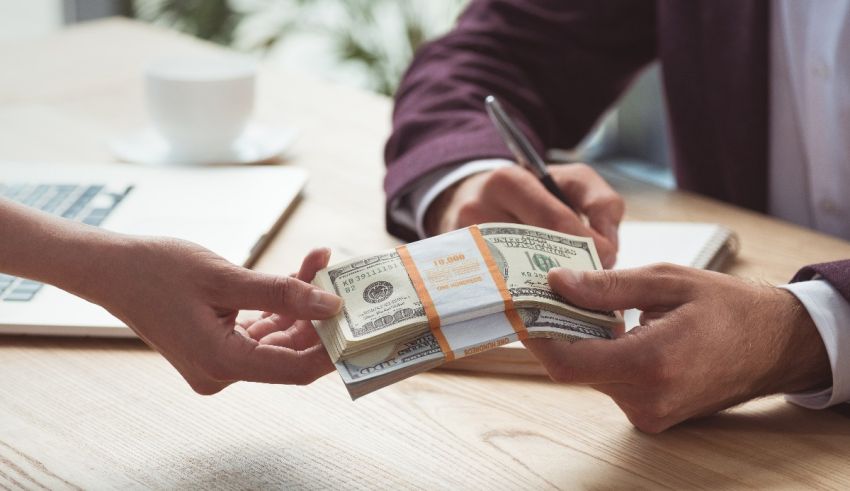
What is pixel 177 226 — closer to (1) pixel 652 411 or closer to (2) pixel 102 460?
(2) pixel 102 460

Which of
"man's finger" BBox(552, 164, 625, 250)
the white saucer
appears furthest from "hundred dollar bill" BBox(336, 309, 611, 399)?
the white saucer

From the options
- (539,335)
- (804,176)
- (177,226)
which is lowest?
(804,176)

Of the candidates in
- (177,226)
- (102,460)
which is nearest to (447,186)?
(177,226)

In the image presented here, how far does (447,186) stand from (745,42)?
54 centimetres

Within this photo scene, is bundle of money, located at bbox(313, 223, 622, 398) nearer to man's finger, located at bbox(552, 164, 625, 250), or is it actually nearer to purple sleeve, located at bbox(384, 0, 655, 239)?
man's finger, located at bbox(552, 164, 625, 250)

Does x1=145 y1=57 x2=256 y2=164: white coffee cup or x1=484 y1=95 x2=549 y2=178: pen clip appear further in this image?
x1=145 y1=57 x2=256 y2=164: white coffee cup

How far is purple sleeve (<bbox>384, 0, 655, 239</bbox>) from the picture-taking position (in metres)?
1.21

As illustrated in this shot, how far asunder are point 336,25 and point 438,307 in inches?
111

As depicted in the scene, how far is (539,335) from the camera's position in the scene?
679 mm

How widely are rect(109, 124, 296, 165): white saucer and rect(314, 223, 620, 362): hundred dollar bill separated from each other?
0.65 meters

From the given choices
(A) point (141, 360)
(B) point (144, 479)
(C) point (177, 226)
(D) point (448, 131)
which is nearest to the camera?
(B) point (144, 479)

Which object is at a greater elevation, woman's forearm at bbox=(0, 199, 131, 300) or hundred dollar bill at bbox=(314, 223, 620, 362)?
woman's forearm at bbox=(0, 199, 131, 300)

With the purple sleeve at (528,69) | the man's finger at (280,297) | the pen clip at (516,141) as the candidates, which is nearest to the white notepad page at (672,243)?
the pen clip at (516,141)

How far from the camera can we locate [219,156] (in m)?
1.31
